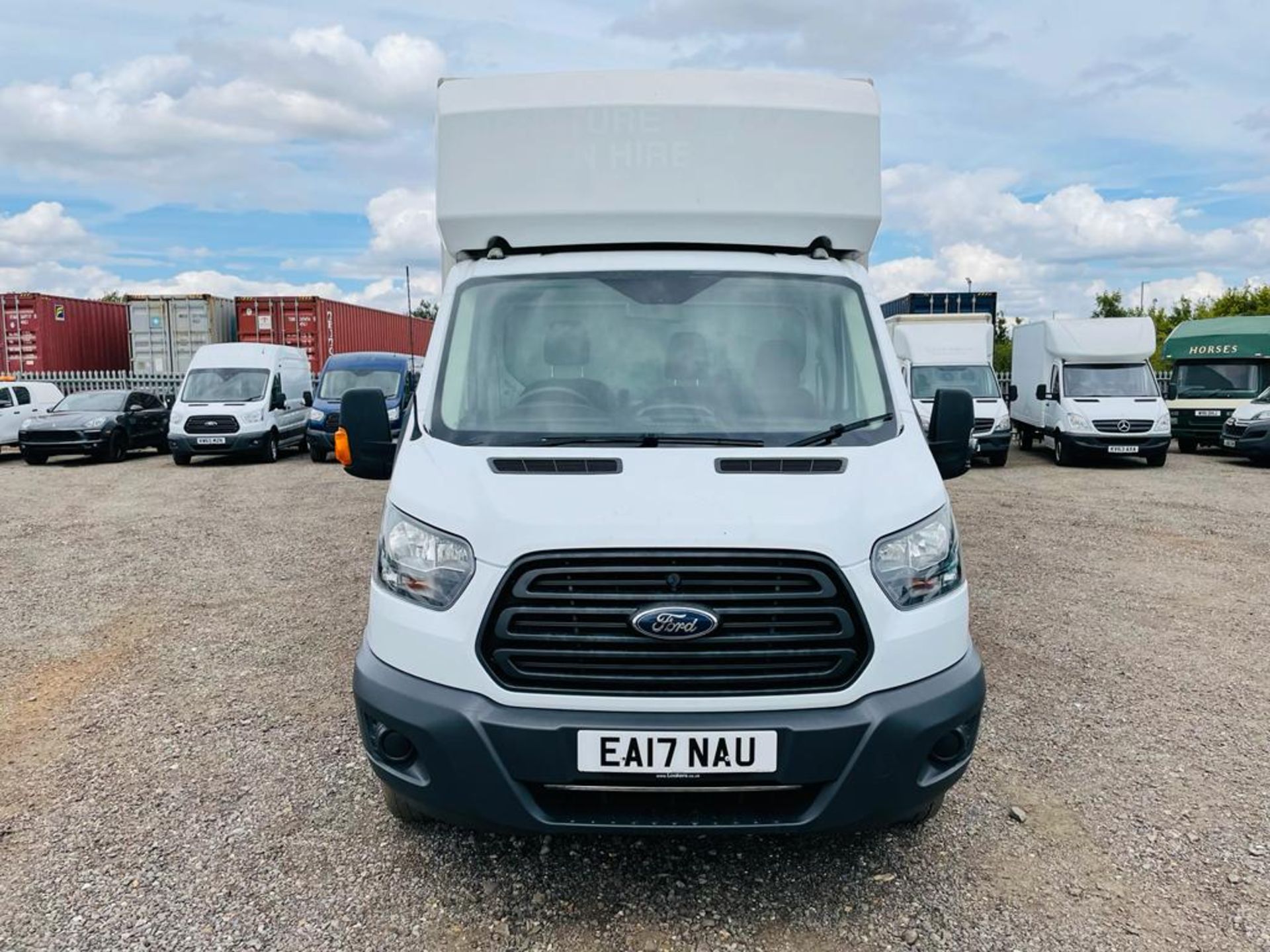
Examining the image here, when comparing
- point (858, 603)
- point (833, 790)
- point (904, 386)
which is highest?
point (904, 386)

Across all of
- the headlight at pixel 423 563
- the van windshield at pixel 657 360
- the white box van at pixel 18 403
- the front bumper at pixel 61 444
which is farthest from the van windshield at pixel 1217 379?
the white box van at pixel 18 403

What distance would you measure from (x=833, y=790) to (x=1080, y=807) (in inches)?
64.0

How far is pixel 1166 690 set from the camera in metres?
5.14

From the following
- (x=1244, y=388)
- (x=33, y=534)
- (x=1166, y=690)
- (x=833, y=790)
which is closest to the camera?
(x=833, y=790)

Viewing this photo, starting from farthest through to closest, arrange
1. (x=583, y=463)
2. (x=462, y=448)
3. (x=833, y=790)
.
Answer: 1. (x=462, y=448)
2. (x=583, y=463)
3. (x=833, y=790)

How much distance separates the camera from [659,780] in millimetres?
2725

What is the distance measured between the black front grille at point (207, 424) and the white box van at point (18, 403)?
3.51 metres

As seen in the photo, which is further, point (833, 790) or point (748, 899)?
point (748, 899)

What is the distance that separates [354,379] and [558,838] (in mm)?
16114

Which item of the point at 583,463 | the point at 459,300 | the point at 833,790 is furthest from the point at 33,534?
the point at 833,790

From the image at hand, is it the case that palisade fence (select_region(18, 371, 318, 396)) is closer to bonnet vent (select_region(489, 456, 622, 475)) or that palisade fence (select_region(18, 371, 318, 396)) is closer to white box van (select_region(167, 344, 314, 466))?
white box van (select_region(167, 344, 314, 466))

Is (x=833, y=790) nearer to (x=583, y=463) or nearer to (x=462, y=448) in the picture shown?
(x=583, y=463)

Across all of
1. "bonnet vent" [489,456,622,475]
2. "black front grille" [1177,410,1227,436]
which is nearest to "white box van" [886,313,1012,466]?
"black front grille" [1177,410,1227,436]

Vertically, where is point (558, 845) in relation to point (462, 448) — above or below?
below
